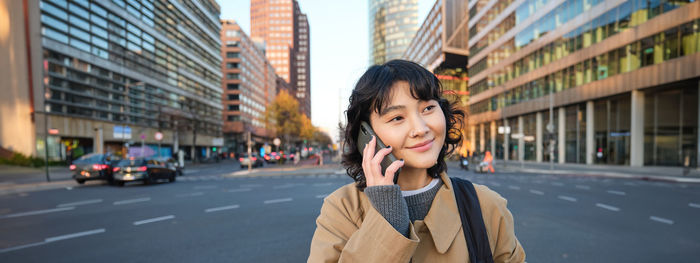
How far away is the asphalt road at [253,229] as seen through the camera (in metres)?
4.39

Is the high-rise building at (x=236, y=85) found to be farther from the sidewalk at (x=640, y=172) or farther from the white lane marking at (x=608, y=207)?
the white lane marking at (x=608, y=207)

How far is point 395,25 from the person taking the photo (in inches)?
4897

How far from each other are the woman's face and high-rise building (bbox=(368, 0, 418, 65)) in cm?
11918

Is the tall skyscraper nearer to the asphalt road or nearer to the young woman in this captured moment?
the asphalt road

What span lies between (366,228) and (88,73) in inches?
1585

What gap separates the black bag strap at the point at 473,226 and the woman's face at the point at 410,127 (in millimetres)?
228

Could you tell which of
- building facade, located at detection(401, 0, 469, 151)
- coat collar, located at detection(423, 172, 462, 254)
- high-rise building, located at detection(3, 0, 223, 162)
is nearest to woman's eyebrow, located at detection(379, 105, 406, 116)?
coat collar, located at detection(423, 172, 462, 254)

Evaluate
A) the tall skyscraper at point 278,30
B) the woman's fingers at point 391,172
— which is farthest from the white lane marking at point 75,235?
the tall skyscraper at point 278,30

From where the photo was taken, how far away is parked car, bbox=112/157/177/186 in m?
14.2

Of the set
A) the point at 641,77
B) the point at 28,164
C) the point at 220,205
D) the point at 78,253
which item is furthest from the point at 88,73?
the point at 641,77

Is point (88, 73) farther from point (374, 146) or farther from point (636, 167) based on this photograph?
point (636, 167)

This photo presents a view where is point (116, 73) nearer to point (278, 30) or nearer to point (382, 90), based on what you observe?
point (382, 90)

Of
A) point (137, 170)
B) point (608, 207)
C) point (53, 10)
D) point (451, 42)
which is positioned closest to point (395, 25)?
point (451, 42)

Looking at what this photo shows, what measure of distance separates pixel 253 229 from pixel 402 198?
5318mm
